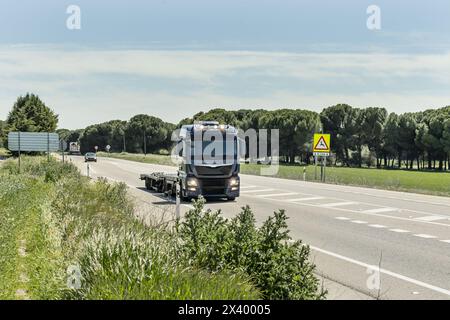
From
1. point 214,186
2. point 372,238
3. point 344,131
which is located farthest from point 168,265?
point 344,131

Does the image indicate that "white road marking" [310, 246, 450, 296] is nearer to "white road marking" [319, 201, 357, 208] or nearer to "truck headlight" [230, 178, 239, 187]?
"white road marking" [319, 201, 357, 208]

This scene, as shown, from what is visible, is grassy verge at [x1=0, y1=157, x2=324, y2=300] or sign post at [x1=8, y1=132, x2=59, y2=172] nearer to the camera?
grassy verge at [x1=0, y1=157, x2=324, y2=300]

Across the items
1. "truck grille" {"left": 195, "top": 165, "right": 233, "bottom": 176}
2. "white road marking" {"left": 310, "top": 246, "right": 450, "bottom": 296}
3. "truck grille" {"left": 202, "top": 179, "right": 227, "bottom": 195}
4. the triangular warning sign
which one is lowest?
"white road marking" {"left": 310, "top": 246, "right": 450, "bottom": 296}

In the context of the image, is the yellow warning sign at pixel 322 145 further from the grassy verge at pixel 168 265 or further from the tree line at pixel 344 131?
the tree line at pixel 344 131

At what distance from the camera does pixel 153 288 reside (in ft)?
17.9

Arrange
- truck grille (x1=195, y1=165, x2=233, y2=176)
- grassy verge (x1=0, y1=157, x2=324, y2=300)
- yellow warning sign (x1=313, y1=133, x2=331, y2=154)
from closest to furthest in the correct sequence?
grassy verge (x1=0, y1=157, x2=324, y2=300)
truck grille (x1=195, y1=165, x2=233, y2=176)
yellow warning sign (x1=313, y1=133, x2=331, y2=154)

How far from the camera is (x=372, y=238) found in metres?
12.4

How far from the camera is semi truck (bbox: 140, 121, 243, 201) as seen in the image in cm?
2028

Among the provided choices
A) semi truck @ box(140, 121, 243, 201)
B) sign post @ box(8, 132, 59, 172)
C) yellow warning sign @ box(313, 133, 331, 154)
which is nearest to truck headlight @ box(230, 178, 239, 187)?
semi truck @ box(140, 121, 243, 201)

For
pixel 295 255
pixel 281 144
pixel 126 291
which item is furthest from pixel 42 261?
pixel 281 144

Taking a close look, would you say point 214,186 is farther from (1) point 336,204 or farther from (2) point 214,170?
(1) point 336,204

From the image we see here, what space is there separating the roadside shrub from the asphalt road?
4.65 feet

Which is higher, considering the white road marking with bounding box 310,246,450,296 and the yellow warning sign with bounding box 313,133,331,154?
the yellow warning sign with bounding box 313,133,331,154

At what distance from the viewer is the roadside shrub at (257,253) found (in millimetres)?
6266
